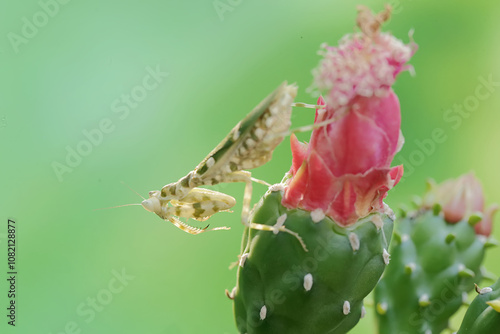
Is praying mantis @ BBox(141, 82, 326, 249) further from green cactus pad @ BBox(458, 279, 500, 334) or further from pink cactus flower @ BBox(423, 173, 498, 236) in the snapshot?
pink cactus flower @ BBox(423, 173, 498, 236)

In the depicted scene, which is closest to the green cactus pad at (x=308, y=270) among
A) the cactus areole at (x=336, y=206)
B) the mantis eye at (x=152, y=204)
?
the cactus areole at (x=336, y=206)

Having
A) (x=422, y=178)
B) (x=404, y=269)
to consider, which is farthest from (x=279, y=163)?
(x=422, y=178)

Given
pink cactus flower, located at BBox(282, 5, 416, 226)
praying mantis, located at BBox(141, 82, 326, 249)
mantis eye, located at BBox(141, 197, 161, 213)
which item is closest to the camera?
pink cactus flower, located at BBox(282, 5, 416, 226)

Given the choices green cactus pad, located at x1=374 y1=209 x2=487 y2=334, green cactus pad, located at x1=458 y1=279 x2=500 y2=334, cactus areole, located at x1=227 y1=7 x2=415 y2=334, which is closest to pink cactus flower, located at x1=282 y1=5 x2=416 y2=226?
cactus areole, located at x1=227 y1=7 x2=415 y2=334

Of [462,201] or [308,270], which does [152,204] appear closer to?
[308,270]

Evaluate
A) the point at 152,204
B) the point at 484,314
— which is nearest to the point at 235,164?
the point at 152,204

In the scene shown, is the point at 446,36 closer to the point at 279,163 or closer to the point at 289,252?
the point at 279,163
